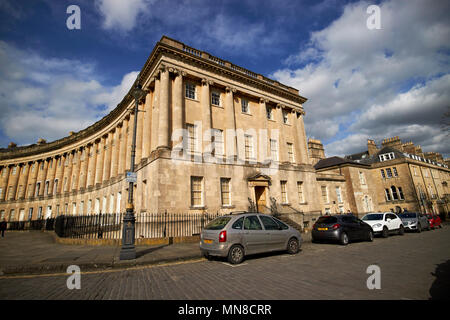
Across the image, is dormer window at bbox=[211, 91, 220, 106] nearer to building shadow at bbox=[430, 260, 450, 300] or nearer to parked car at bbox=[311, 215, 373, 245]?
parked car at bbox=[311, 215, 373, 245]

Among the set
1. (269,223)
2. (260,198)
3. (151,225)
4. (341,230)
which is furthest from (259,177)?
(269,223)

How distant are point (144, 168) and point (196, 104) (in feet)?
22.9

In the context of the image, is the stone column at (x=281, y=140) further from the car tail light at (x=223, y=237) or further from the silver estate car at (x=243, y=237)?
the car tail light at (x=223, y=237)

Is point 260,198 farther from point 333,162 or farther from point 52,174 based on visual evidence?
point 52,174

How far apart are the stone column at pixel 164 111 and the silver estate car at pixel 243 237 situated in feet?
30.3

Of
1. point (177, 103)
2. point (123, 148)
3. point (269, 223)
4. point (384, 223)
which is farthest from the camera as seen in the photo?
point (123, 148)

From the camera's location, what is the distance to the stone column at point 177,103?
16359 mm

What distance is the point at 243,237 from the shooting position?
24.8 ft

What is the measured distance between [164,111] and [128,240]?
10432 mm

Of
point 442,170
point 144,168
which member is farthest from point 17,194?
point 442,170

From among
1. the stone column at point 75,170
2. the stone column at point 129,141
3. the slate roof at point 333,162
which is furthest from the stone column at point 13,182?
the slate roof at point 333,162

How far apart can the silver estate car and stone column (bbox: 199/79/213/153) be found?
33.2ft

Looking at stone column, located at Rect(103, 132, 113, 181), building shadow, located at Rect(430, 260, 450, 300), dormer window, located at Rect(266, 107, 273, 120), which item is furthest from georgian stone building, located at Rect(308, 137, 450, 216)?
stone column, located at Rect(103, 132, 113, 181)

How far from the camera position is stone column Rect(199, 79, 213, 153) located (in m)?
17.5
